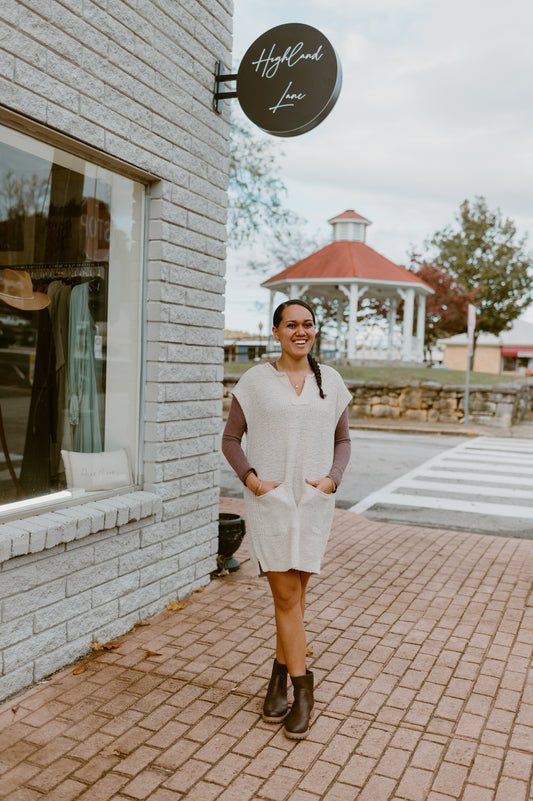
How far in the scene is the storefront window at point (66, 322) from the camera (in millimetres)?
3947

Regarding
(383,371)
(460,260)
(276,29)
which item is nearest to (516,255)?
(460,260)

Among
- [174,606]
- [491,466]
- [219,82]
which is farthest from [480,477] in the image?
[219,82]

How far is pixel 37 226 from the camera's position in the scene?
4.08m

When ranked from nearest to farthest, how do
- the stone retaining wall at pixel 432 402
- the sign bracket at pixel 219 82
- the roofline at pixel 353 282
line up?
the sign bracket at pixel 219 82
the stone retaining wall at pixel 432 402
the roofline at pixel 353 282

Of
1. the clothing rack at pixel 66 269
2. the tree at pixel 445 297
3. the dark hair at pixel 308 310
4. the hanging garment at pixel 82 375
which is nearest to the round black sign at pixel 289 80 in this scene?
the clothing rack at pixel 66 269

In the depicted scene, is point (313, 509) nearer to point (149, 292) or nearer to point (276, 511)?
point (276, 511)

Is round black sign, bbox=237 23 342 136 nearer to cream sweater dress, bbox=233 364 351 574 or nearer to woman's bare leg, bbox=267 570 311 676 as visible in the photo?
cream sweater dress, bbox=233 364 351 574

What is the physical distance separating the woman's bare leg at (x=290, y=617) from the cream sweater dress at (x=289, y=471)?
3.5 inches

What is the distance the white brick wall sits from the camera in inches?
137

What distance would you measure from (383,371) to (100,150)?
19.6 meters

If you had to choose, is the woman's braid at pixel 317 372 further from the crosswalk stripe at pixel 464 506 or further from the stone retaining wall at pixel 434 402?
the stone retaining wall at pixel 434 402

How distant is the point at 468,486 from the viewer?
10.3 meters

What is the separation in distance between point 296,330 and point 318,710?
183 centimetres

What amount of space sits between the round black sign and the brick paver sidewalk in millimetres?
3258
